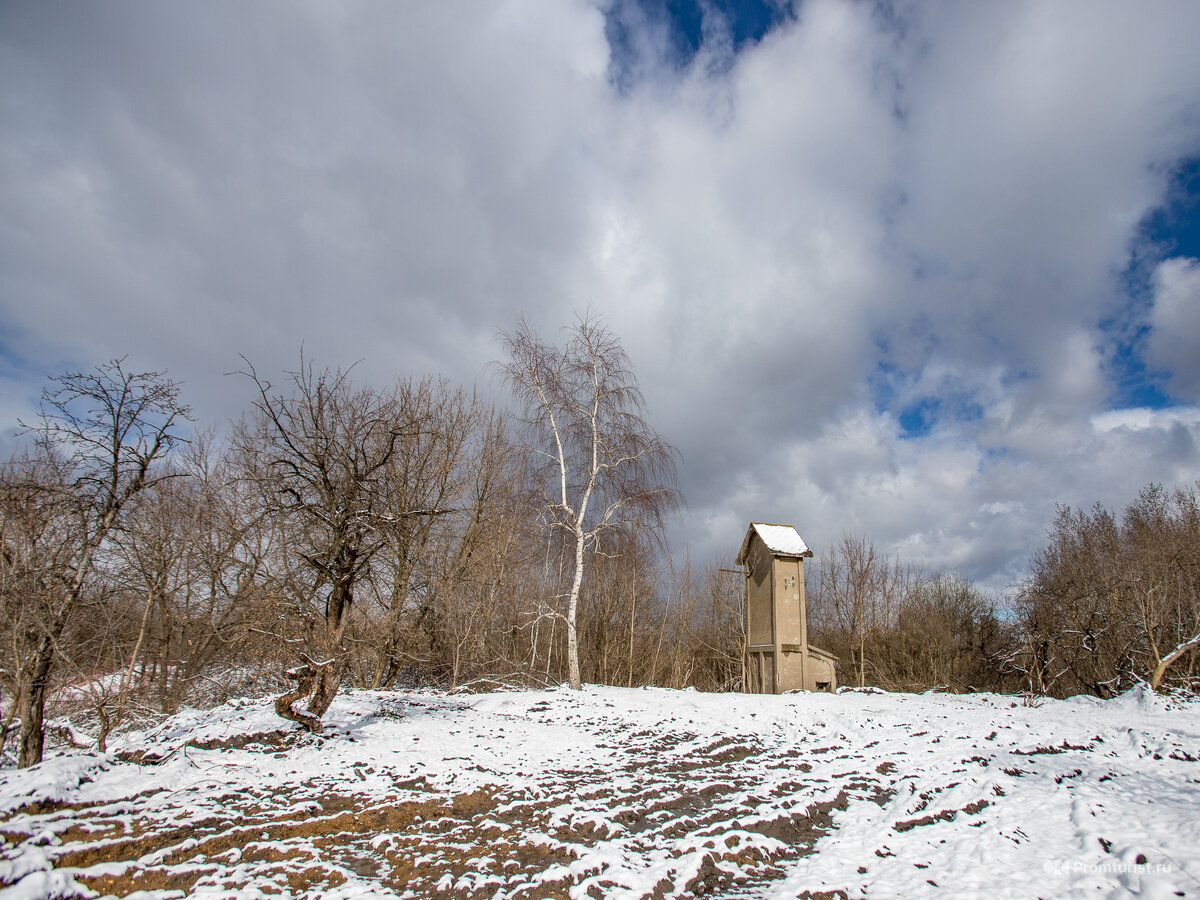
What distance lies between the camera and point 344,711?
10.6 meters

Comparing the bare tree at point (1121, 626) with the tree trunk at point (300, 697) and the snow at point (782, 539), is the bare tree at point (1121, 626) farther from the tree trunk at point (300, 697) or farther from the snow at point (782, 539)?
the tree trunk at point (300, 697)

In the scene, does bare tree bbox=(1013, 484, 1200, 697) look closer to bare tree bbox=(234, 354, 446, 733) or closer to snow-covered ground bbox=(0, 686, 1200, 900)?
snow-covered ground bbox=(0, 686, 1200, 900)

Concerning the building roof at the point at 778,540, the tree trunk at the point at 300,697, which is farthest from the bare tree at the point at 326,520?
the building roof at the point at 778,540

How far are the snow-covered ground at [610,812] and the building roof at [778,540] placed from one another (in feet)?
22.9

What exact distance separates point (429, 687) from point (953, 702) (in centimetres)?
1372

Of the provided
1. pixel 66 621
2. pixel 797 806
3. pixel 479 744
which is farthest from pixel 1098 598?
pixel 66 621

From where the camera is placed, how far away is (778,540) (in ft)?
56.8

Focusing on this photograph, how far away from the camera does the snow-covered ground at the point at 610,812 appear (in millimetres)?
4184

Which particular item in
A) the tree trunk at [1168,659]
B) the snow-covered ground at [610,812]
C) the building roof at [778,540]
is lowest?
the snow-covered ground at [610,812]

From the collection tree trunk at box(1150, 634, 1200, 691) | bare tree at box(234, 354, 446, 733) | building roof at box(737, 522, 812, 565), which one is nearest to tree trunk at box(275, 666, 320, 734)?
bare tree at box(234, 354, 446, 733)

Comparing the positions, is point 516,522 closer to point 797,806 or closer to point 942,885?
point 797,806

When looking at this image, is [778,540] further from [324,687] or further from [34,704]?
[34,704]

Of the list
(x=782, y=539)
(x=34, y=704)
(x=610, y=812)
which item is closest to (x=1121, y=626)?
(x=782, y=539)

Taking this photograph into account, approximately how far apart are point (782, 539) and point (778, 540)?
0.71 ft
